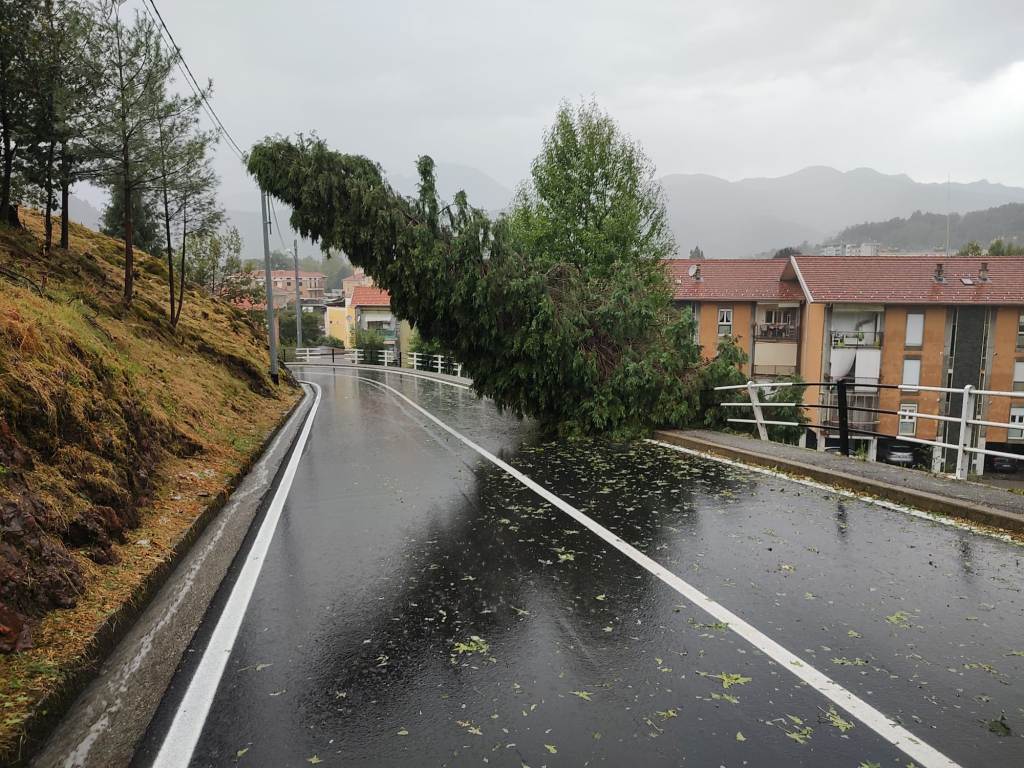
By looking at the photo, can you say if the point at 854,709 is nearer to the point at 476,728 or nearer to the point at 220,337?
the point at 476,728

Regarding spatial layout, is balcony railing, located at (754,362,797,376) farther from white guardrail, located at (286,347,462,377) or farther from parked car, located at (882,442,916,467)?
white guardrail, located at (286,347,462,377)

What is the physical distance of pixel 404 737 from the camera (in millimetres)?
2961

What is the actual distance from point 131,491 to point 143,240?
36679 millimetres

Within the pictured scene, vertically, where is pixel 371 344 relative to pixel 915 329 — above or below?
below

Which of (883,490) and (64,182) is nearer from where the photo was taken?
(883,490)

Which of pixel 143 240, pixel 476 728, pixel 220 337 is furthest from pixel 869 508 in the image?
pixel 143 240

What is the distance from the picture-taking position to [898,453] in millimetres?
34219

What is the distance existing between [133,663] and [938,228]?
15559 centimetres

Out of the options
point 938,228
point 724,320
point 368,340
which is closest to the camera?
point 724,320

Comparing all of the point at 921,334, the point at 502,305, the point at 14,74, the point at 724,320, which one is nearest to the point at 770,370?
the point at 724,320

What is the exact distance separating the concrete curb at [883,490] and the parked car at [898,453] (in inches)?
1157

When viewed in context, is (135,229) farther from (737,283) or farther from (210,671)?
(210,671)

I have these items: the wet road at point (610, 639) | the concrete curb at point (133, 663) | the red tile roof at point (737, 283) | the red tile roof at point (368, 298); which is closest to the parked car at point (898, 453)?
the red tile roof at point (737, 283)

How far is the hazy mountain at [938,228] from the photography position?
4906 inches
